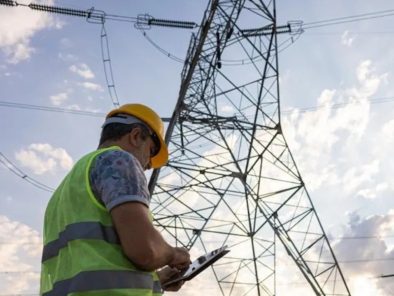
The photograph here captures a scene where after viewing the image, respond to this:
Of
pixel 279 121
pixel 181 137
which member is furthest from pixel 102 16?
pixel 279 121

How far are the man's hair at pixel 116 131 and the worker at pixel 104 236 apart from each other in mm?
170

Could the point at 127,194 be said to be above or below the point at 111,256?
above

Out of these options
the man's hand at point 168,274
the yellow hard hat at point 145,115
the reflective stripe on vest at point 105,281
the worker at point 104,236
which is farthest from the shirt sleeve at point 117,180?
the man's hand at point 168,274

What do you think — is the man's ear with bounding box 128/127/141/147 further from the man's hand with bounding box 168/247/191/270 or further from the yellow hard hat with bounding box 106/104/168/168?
the man's hand with bounding box 168/247/191/270

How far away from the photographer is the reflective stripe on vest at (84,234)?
4.96ft

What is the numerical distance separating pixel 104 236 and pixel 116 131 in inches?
18.6

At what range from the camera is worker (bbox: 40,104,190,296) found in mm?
1468

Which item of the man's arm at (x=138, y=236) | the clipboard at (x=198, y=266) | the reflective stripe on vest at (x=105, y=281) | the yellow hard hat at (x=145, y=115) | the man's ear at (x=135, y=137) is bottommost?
the reflective stripe on vest at (x=105, y=281)

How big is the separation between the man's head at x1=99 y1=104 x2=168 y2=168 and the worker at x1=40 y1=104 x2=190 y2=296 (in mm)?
179

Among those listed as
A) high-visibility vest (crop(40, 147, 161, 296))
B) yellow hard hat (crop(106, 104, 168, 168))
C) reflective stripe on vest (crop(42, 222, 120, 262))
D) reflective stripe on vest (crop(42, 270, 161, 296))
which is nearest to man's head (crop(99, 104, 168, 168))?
yellow hard hat (crop(106, 104, 168, 168))

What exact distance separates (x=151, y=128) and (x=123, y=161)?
0.38 meters

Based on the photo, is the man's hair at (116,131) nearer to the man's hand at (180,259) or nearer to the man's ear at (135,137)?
the man's ear at (135,137)

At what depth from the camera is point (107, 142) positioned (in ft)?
6.09

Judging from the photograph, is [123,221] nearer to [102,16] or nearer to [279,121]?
[279,121]
